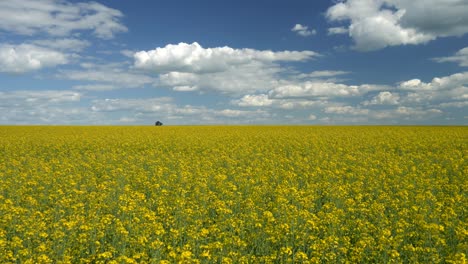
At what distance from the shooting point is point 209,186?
13906 mm

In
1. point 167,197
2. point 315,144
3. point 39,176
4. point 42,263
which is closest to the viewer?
point 42,263

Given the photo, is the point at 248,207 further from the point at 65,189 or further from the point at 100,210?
the point at 65,189

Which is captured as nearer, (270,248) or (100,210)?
(270,248)

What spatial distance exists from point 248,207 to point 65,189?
734 centimetres

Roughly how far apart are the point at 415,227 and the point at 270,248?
395 centimetres

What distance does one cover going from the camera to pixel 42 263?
22.7ft

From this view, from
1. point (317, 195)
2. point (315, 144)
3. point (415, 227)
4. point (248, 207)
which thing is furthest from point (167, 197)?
point (315, 144)

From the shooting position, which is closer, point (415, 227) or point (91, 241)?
point (91, 241)

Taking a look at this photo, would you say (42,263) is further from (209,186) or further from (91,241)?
(209,186)

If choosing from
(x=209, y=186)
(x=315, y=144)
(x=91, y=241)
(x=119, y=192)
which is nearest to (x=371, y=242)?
(x=91, y=241)

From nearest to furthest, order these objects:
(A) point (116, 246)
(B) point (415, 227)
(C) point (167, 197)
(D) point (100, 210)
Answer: (A) point (116, 246), (B) point (415, 227), (D) point (100, 210), (C) point (167, 197)

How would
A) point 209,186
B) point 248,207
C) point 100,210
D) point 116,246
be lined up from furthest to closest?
point 209,186 → point 100,210 → point 248,207 → point 116,246

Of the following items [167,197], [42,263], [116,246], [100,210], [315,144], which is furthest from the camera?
[315,144]

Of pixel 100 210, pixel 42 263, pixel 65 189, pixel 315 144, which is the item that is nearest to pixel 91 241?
pixel 42 263
